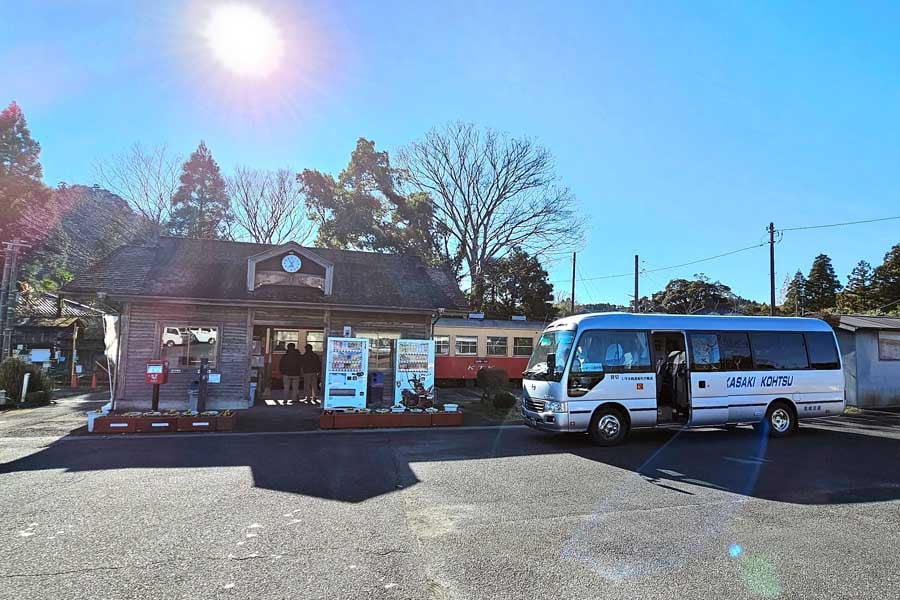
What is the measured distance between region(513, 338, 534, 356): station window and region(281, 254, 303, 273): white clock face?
10894 millimetres

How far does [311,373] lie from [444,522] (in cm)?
1036

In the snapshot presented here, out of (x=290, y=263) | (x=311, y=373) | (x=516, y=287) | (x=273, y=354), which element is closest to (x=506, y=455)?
(x=290, y=263)

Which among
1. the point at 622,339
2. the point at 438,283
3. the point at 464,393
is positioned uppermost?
the point at 438,283

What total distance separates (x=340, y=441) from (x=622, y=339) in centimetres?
546

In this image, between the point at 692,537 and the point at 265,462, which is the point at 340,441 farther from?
the point at 692,537

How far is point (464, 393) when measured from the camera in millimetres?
17562

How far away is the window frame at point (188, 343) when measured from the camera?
38.8 ft

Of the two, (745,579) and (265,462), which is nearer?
(745,579)

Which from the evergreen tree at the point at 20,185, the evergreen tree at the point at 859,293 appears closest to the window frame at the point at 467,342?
the evergreen tree at the point at 20,185

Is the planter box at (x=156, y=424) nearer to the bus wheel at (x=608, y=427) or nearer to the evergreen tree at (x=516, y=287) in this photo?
the bus wheel at (x=608, y=427)

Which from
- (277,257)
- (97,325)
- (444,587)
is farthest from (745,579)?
(97,325)

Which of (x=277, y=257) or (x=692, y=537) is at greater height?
(x=277, y=257)

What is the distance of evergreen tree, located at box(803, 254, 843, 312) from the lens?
50.5 metres

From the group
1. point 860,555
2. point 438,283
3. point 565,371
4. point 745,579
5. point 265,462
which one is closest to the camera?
point 745,579
